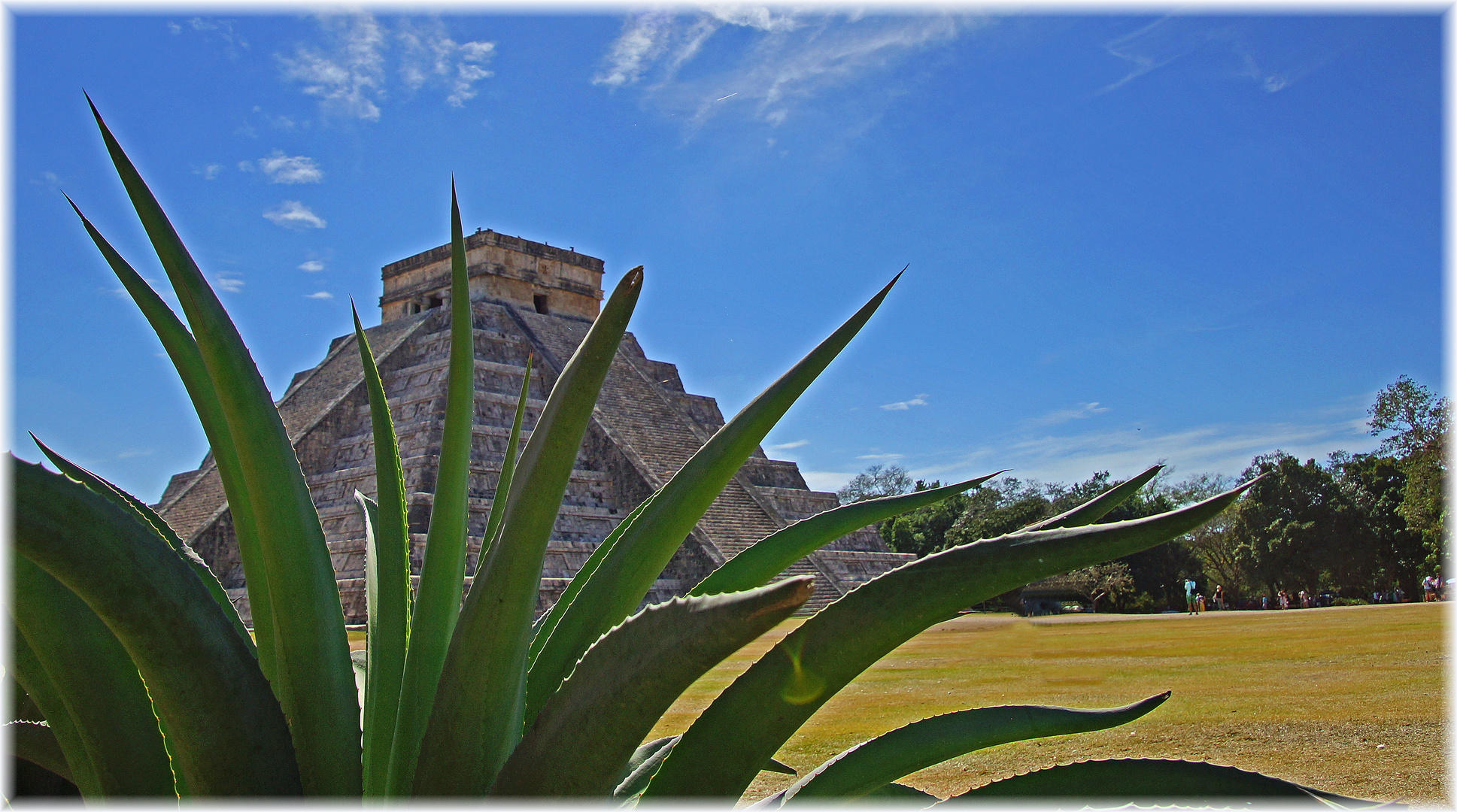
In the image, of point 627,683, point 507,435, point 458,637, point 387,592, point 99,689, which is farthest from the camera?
point 507,435

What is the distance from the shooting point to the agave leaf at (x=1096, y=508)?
129cm

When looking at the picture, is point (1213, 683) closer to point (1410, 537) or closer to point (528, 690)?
point (528, 690)

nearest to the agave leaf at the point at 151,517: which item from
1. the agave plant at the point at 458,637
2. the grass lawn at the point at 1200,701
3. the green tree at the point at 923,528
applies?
the agave plant at the point at 458,637

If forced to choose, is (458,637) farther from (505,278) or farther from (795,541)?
(505,278)

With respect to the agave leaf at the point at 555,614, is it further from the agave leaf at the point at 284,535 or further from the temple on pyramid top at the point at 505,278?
the temple on pyramid top at the point at 505,278

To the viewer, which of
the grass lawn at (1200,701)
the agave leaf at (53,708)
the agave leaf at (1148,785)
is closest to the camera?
the agave leaf at (1148,785)

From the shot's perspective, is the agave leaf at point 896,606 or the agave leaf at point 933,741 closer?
the agave leaf at point 896,606

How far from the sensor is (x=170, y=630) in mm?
1006

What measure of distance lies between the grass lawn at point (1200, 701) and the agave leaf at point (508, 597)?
8.47 ft

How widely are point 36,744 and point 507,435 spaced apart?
17.2 meters

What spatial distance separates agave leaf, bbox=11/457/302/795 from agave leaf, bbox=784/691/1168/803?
2.06 ft

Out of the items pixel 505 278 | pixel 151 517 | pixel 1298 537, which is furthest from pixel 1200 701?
pixel 1298 537

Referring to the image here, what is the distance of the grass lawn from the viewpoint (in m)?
3.62

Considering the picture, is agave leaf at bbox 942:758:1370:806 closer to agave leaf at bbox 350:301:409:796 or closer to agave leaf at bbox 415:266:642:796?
agave leaf at bbox 415:266:642:796
